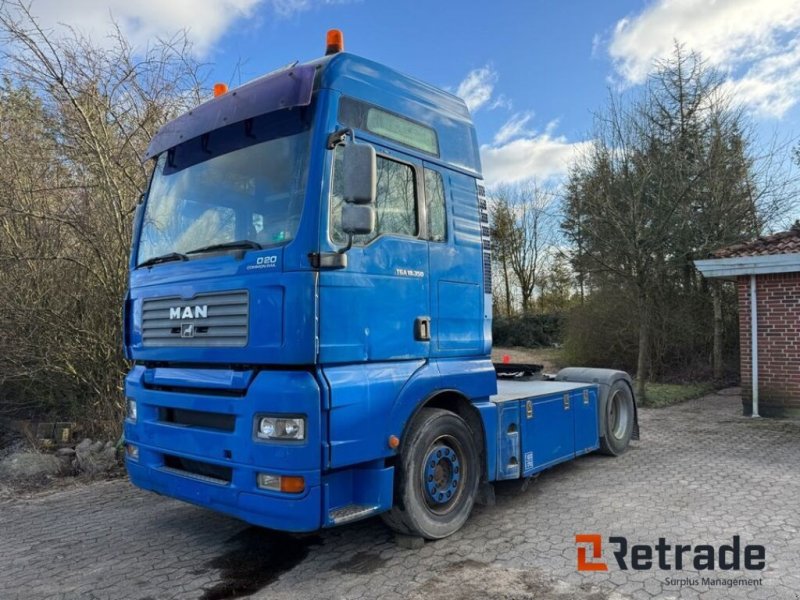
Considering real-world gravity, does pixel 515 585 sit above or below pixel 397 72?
below

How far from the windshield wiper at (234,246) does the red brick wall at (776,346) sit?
9694 millimetres

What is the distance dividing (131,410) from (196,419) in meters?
0.89

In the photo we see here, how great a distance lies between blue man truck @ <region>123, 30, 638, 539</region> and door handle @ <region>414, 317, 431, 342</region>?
22 millimetres

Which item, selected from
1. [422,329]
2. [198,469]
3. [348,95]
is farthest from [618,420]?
[348,95]

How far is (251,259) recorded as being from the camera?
3625 millimetres

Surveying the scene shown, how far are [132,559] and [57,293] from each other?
18.1 ft

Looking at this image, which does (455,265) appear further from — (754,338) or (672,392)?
(672,392)

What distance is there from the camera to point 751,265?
9.97m

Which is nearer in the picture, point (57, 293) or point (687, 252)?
point (57, 293)

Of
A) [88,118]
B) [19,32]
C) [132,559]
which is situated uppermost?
[19,32]

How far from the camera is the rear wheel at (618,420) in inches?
277

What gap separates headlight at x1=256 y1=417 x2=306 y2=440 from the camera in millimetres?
3371

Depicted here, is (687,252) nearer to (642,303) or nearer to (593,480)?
(642,303)

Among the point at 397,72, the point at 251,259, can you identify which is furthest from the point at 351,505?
the point at 397,72
